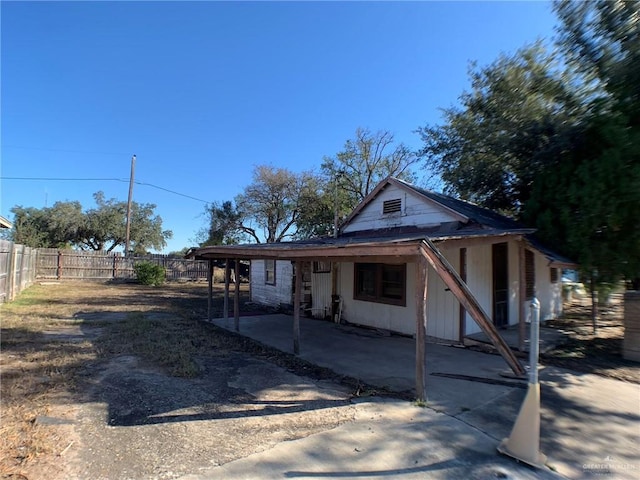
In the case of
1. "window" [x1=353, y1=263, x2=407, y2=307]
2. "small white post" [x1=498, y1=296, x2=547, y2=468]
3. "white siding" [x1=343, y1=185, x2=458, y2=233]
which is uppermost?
"white siding" [x1=343, y1=185, x2=458, y2=233]

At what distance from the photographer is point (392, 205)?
10406 millimetres

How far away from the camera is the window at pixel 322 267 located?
11.5 metres

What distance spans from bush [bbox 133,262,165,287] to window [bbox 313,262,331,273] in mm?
14492

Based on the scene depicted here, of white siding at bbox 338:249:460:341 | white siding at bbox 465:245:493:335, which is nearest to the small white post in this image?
white siding at bbox 338:249:460:341

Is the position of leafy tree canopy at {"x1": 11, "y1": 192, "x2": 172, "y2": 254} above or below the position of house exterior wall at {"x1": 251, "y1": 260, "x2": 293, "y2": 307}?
above

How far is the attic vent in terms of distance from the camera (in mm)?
10203

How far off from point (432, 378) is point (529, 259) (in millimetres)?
6437

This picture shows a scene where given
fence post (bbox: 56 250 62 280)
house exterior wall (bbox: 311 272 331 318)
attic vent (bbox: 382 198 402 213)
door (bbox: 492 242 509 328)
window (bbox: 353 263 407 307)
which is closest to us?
door (bbox: 492 242 509 328)

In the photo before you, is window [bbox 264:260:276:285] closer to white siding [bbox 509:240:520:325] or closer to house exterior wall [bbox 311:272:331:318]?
house exterior wall [bbox 311:272:331:318]

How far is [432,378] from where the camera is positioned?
5.47 meters

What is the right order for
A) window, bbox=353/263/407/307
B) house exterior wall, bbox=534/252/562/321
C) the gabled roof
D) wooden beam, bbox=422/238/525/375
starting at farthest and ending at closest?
house exterior wall, bbox=534/252/562/321, window, bbox=353/263/407/307, the gabled roof, wooden beam, bbox=422/238/525/375

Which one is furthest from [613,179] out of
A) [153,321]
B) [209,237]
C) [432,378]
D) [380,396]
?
[209,237]

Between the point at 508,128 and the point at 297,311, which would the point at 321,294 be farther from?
the point at 508,128

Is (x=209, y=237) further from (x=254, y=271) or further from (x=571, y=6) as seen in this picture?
(x=571, y=6)
